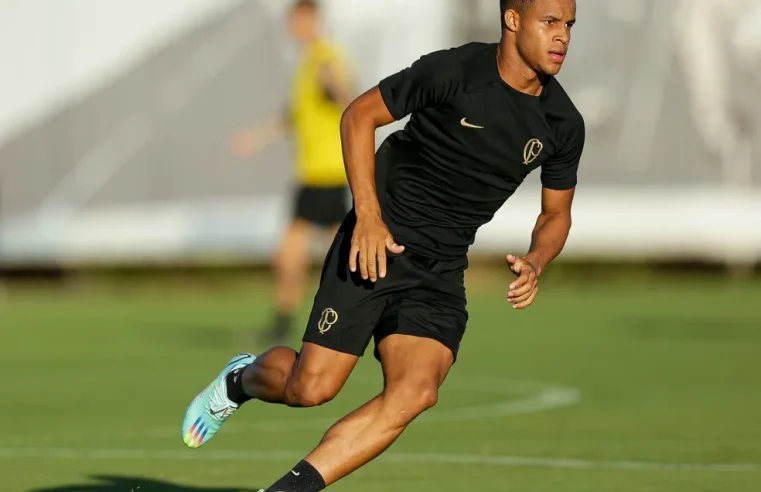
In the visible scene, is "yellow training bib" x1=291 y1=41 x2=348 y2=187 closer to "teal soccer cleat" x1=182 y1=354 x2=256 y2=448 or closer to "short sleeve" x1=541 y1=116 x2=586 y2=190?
"teal soccer cleat" x1=182 y1=354 x2=256 y2=448

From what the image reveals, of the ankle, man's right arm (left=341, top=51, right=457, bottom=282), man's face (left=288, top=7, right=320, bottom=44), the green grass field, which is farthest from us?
man's face (left=288, top=7, right=320, bottom=44)

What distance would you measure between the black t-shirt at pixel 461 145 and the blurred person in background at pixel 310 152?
7.28m

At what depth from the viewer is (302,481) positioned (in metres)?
6.20

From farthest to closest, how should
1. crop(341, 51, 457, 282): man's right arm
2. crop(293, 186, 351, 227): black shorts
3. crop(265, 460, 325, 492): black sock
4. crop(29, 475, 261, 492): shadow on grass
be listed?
crop(293, 186, 351, 227): black shorts
crop(29, 475, 261, 492): shadow on grass
crop(341, 51, 457, 282): man's right arm
crop(265, 460, 325, 492): black sock

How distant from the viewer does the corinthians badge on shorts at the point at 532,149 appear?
6.67 meters

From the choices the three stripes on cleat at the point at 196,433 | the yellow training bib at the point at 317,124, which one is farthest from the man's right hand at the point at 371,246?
the yellow training bib at the point at 317,124

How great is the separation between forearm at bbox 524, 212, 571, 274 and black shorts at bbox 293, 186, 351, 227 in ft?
23.7

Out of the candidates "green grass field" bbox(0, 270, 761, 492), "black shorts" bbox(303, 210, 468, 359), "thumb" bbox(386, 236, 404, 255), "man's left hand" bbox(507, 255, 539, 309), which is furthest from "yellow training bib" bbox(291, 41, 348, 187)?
"man's left hand" bbox(507, 255, 539, 309)

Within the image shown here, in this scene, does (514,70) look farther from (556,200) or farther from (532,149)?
(556,200)

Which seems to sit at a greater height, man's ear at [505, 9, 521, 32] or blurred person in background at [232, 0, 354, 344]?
man's ear at [505, 9, 521, 32]

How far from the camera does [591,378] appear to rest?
12289mm

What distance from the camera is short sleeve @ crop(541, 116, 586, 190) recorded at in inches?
266

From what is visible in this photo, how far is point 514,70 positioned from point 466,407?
14.3 feet

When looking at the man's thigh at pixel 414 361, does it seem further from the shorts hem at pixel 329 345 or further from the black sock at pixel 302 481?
the black sock at pixel 302 481
